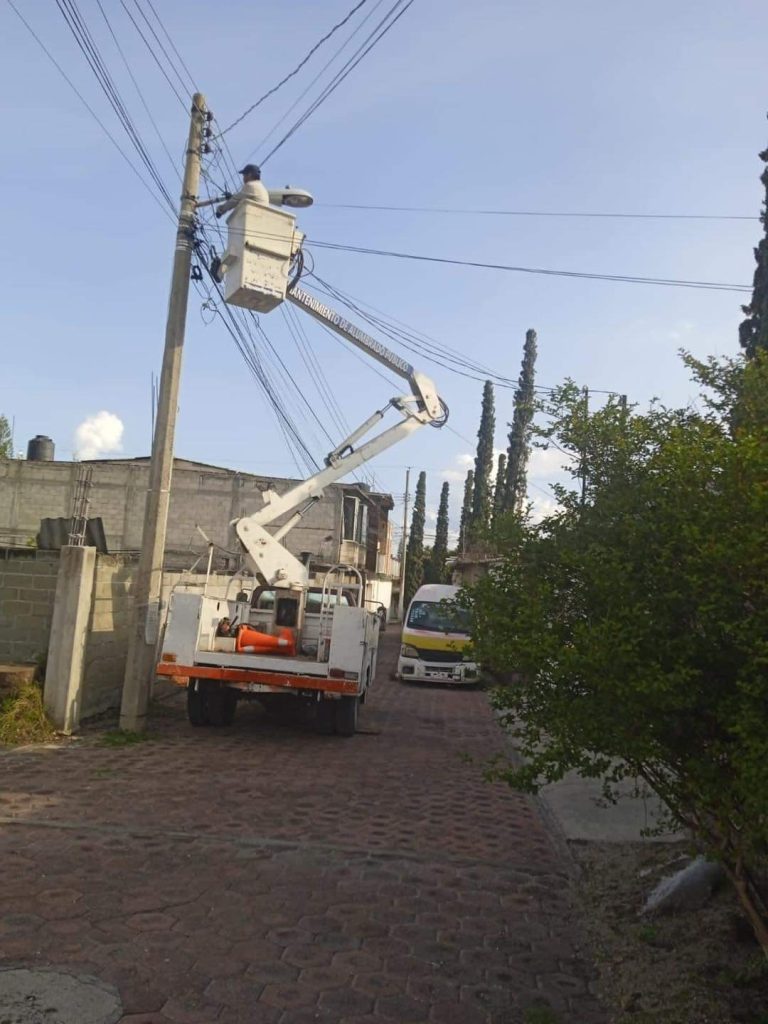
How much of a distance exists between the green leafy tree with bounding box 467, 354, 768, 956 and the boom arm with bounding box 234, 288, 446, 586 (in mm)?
8795

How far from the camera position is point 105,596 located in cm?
1088

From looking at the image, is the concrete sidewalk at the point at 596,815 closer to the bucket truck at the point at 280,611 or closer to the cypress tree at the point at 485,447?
the bucket truck at the point at 280,611

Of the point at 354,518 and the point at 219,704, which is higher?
the point at 354,518

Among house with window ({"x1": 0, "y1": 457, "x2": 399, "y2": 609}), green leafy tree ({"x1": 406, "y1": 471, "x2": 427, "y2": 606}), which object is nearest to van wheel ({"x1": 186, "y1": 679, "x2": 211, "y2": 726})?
house with window ({"x1": 0, "y1": 457, "x2": 399, "y2": 609})

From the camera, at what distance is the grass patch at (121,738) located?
988 centimetres

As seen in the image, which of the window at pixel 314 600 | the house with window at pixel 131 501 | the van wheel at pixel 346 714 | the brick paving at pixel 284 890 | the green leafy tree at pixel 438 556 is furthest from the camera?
the green leafy tree at pixel 438 556

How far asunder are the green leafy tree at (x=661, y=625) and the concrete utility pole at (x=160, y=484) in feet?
23.6

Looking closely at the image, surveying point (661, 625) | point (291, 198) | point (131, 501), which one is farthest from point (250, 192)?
point (131, 501)

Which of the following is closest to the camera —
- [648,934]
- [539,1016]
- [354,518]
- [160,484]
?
[539,1016]

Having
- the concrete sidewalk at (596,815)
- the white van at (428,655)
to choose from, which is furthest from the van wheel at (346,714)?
the white van at (428,655)

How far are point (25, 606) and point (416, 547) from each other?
174ft

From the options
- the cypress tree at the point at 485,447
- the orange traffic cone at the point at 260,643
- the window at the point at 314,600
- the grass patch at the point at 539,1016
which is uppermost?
the cypress tree at the point at 485,447

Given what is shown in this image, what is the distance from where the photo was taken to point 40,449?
105 feet

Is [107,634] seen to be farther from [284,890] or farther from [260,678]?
[284,890]
